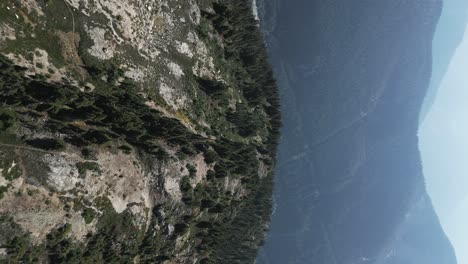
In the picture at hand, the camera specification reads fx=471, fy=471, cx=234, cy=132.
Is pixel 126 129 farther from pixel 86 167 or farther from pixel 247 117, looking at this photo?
pixel 247 117

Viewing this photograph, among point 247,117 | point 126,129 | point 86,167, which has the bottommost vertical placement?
point 247,117

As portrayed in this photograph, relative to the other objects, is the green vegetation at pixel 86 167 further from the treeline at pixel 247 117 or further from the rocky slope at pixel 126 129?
the treeline at pixel 247 117

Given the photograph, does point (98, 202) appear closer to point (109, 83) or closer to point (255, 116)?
point (109, 83)

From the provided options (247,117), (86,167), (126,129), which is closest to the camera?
(86,167)

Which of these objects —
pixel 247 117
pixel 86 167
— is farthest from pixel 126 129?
pixel 247 117

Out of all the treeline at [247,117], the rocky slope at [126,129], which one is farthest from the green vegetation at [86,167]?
the treeline at [247,117]

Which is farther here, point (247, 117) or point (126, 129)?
point (247, 117)

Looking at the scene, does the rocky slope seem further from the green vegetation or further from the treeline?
the treeline

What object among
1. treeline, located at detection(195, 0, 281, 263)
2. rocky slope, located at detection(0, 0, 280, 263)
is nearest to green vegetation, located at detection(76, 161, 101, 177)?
rocky slope, located at detection(0, 0, 280, 263)

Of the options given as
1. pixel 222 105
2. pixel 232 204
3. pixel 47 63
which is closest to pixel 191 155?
pixel 222 105

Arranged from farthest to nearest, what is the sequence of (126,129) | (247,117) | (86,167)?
(247,117) < (126,129) < (86,167)
